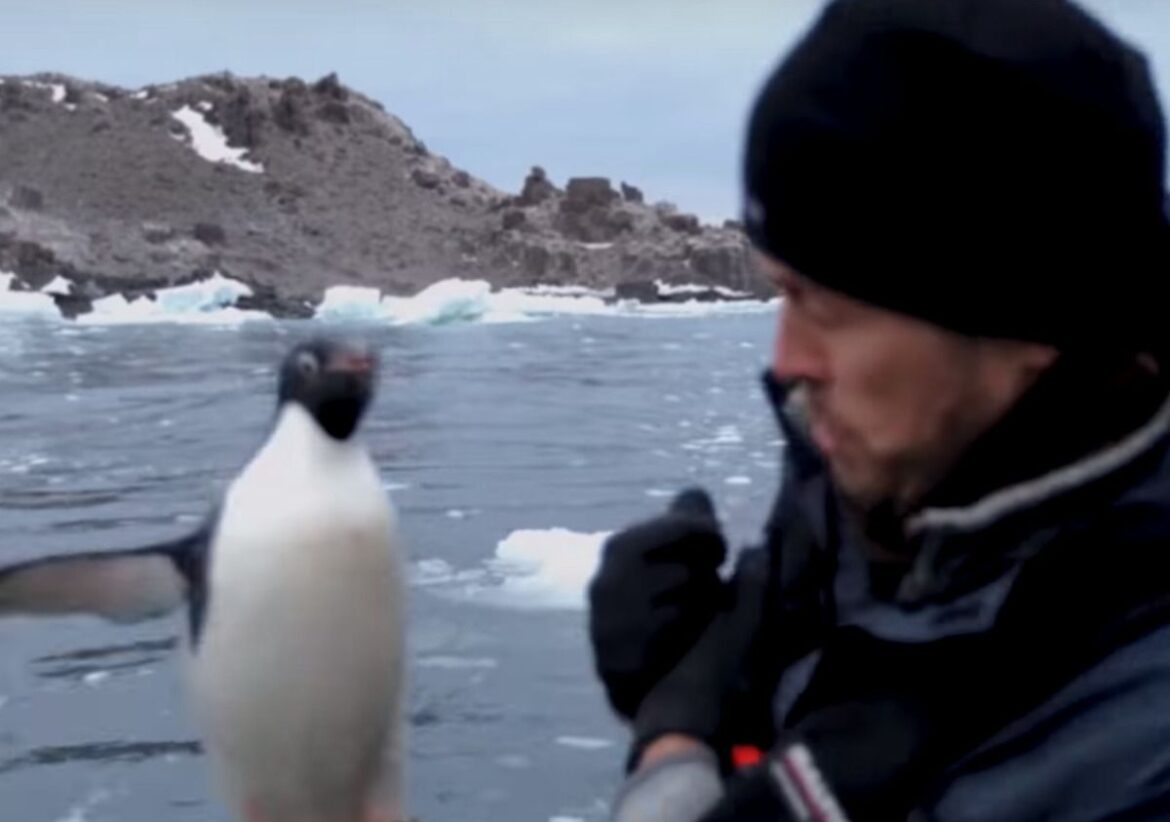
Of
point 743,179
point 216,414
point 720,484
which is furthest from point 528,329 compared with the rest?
point 743,179

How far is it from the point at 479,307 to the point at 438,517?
2361 centimetres

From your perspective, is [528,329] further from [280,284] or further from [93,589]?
[93,589]

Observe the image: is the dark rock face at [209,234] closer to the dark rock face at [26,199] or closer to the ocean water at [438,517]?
the dark rock face at [26,199]

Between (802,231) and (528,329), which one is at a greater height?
(802,231)

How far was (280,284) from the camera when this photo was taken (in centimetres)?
4978

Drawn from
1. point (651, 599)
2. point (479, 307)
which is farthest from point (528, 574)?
point (479, 307)

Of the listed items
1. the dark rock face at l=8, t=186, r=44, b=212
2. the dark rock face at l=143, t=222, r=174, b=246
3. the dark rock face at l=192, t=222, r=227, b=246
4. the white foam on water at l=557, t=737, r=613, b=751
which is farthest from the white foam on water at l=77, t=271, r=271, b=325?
the white foam on water at l=557, t=737, r=613, b=751

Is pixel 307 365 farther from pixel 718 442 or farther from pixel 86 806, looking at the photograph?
pixel 718 442

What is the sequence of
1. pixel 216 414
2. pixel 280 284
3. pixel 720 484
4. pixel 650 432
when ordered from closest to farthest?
1. pixel 720 484
2. pixel 650 432
3. pixel 216 414
4. pixel 280 284

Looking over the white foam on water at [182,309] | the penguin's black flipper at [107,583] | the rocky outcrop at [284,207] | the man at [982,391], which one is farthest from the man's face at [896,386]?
the rocky outcrop at [284,207]

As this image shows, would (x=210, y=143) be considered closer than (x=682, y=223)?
No

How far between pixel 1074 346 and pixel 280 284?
161 feet

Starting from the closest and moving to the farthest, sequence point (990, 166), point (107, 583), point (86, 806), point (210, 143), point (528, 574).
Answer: point (990, 166), point (107, 583), point (86, 806), point (528, 574), point (210, 143)

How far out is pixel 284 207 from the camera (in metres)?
61.1
